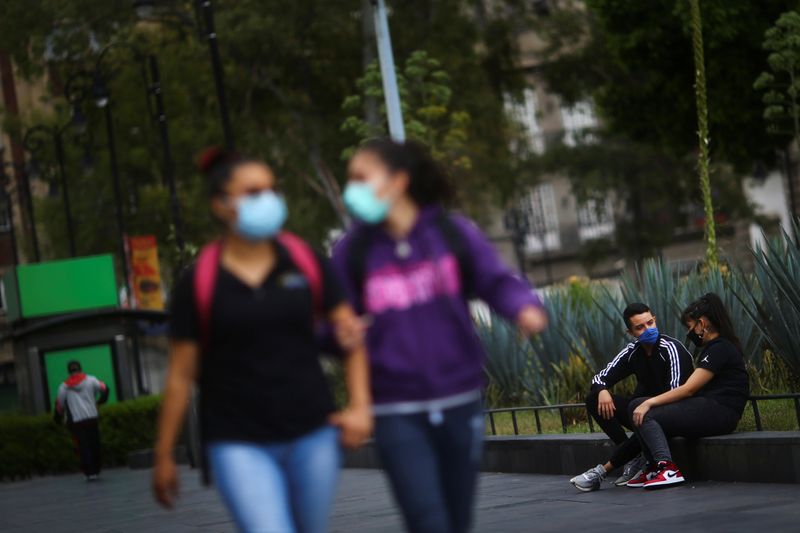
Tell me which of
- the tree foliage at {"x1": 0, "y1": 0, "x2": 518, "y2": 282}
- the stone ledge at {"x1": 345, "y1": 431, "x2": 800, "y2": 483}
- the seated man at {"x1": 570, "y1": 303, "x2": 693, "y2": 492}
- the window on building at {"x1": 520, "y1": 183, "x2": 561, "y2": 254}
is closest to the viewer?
the stone ledge at {"x1": 345, "y1": 431, "x2": 800, "y2": 483}

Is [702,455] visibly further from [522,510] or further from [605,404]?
[522,510]

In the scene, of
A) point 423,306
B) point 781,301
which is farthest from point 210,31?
point 423,306

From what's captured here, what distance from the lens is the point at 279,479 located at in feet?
18.4

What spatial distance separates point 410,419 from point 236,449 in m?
0.59

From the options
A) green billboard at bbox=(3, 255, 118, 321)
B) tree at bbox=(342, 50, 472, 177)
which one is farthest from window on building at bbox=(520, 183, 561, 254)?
green billboard at bbox=(3, 255, 118, 321)

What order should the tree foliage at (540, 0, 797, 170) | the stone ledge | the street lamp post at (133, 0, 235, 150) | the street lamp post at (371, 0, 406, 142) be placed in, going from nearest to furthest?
the stone ledge, the street lamp post at (133, 0, 235, 150), the street lamp post at (371, 0, 406, 142), the tree foliage at (540, 0, 797, 170)

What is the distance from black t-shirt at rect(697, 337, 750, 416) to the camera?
37.1ft

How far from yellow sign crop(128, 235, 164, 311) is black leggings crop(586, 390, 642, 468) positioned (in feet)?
91.0

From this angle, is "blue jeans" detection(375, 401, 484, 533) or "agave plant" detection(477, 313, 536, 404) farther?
"agave plant" detection(477, 313, 536, 404)

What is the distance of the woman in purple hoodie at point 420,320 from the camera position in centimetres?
576

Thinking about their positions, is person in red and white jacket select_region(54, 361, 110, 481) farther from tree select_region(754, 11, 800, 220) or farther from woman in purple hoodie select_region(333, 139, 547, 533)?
woman in purple hoodie select_region(333, 139, 547, 533)

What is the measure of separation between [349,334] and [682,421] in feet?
20.1

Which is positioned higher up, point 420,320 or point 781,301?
point 420,320

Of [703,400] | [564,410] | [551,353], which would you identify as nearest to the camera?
[703,400]
